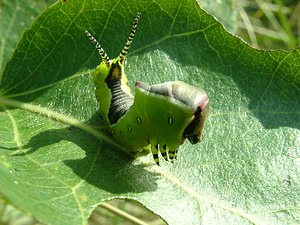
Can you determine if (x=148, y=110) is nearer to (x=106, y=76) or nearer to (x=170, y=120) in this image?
(x=170, y=120)

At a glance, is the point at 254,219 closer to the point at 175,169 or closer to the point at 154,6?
the point at 175,169

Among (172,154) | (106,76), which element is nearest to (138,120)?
(172,154)

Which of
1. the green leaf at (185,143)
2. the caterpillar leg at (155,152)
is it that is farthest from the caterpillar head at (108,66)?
the caterpillar leg at (155,152)

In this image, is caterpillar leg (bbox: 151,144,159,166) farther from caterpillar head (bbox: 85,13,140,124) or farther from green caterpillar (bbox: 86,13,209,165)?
caterpillar head (bbox: 85,13,140,124)

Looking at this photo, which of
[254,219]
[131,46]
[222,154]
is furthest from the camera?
[131,46]

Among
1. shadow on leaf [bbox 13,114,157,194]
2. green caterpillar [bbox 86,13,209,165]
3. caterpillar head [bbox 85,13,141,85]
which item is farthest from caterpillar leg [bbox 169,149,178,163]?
caterpillar head [bbox 85,13,141,85]

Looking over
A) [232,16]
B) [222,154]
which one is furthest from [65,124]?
[232,16]

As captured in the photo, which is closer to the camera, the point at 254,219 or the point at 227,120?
the point at 254,219
